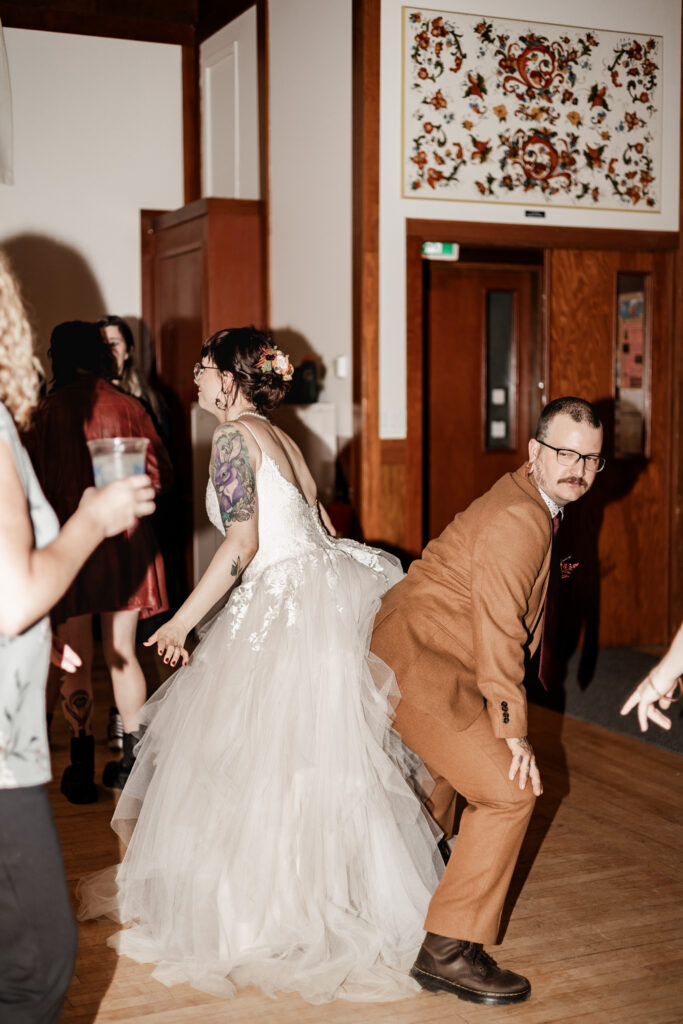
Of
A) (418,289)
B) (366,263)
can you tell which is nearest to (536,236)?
(418,289)

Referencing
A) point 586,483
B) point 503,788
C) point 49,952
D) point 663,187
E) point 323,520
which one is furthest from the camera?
point 663,187

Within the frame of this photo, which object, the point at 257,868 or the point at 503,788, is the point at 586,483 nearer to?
the point at 503,788

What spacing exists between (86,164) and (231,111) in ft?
3.23

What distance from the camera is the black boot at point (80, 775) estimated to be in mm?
3943

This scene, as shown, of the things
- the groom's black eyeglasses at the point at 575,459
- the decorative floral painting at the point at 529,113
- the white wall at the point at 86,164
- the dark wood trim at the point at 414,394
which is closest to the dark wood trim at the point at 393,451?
the dark wood trim at the point at 414,394

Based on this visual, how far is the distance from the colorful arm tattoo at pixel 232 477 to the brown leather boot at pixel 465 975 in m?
1.14

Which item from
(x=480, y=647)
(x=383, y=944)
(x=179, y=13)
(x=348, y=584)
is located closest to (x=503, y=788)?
(x=480, y=647)

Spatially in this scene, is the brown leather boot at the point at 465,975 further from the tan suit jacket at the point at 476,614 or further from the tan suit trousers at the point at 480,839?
the tan suit jacket at the point at 476,614

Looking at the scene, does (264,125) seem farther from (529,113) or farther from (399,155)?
(529,113)

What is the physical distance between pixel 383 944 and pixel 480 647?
776 mm

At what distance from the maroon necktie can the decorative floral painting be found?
3.27 meters

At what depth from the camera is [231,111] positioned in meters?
6.90

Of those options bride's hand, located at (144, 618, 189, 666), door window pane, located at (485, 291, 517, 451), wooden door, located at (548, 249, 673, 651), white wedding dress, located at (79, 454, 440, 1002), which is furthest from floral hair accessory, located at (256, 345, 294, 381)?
door window pane, located at (485, 291, 517, 451)

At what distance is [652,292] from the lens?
6.26 meters
